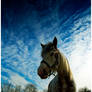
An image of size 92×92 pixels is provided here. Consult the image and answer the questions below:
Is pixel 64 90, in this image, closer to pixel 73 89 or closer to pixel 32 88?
pixel 73 89

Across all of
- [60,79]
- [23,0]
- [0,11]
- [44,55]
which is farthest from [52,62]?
[23,0]

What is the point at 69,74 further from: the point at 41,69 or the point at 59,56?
the point at 41,69

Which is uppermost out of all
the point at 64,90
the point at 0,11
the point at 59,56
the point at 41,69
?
the point at 0,11

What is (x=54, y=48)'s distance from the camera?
83.6 inches

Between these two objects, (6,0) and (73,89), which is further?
(6,0)

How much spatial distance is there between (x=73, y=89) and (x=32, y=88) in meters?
9.44

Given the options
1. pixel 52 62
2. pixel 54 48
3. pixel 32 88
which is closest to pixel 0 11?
pixel 54 48

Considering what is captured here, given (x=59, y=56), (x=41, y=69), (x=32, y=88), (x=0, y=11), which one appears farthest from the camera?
(x=32, y=88)

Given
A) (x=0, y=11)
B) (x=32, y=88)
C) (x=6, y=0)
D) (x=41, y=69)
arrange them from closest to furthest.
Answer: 1. (x=41, y=69)
2. (x=0, y=11)
3. (x=6, y=0)
4. (x=32, y=88)

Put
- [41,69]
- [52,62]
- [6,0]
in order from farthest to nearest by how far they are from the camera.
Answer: [6,0], [52,62], [41,69]

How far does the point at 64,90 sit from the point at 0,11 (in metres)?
2.20

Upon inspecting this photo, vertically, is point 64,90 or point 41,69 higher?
point 41,69

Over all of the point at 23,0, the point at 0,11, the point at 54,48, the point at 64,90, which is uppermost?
the point at 23,0

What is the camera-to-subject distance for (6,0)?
3199 mm
